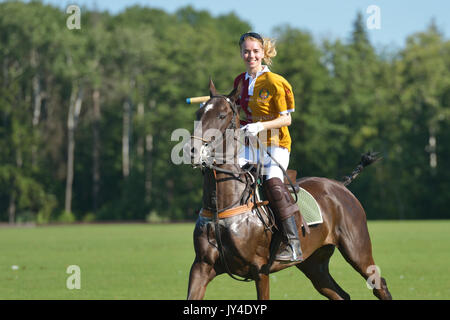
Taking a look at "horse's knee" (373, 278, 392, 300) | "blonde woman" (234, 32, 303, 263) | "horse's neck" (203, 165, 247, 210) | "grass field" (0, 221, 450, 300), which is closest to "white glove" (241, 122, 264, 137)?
"blonde woman" (234, 32, 303, 263)

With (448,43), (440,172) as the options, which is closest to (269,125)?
(440,172)

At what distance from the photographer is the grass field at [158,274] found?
1417cm

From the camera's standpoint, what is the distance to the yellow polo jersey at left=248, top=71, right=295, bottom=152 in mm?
7910

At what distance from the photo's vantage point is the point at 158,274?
17953mm

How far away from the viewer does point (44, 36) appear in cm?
6159

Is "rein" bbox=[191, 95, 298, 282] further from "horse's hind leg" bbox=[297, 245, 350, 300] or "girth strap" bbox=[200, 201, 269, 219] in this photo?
"horse's hind leg" bbox=[297, 245, 350, 300]

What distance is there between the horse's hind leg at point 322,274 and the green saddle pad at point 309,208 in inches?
29.6

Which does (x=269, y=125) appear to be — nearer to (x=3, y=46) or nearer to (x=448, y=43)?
(x=3, y=46)

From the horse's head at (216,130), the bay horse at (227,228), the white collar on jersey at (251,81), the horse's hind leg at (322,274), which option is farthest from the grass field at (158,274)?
the horse's head at (216,130)

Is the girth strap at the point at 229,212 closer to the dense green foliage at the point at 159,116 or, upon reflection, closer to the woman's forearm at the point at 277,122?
the woman's forearm at the point at 277,122

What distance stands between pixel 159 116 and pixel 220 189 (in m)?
56.9

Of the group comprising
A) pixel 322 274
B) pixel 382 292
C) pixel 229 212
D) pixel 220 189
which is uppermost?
pixel 220 189

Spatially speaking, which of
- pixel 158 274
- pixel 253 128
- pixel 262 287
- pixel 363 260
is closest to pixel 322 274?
pixel 363 260

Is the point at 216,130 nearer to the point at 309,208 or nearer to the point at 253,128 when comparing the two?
the point at 253,128
